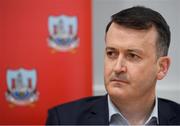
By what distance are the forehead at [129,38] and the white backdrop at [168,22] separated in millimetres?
801

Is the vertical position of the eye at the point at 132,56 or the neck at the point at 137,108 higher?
the eye at the point at 132,56

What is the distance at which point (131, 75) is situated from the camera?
114 cm

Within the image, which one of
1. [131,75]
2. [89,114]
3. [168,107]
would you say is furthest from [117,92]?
[168,107]

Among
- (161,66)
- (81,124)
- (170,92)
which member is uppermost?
(161,66)

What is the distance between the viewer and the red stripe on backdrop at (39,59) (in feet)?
5.33

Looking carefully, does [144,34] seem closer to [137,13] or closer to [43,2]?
[137,13]

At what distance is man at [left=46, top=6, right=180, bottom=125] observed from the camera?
1147mm

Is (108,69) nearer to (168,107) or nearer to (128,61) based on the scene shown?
(128,61)

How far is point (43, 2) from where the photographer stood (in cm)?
163

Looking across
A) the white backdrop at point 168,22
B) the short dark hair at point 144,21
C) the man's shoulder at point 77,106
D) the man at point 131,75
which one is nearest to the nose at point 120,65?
the man at point 131,75

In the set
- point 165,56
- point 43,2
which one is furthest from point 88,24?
point 165,56

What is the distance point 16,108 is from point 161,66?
0.79 meters

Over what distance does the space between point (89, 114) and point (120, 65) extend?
271 millimetres

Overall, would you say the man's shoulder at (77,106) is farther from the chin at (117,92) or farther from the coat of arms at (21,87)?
the coat of arms at (21,87)
